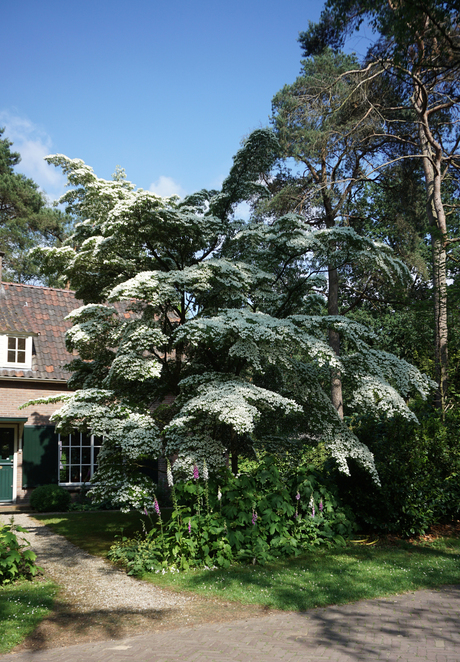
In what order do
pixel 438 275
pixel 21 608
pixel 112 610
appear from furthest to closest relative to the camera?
pixel 438 275, pixel 112 610, pixel 21 608

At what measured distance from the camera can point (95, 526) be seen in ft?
39.8

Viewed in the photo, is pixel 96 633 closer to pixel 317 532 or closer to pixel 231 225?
pixel 317 532

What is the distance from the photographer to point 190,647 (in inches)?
197

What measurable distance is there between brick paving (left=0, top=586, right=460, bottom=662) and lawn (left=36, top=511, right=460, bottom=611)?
518 mm

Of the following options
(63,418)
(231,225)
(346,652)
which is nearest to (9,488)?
(63,418)

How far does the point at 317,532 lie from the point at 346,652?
4.52m

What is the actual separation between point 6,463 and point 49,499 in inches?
83.0

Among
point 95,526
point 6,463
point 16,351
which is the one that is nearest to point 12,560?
point 95,526

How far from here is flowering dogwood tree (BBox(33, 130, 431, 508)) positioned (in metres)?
8.66

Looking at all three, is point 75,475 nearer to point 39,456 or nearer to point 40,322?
point 39,456

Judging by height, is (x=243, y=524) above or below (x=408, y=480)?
below

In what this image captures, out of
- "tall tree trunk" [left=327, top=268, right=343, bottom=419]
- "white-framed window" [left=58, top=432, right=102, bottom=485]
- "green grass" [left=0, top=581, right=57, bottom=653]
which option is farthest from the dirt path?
"tall tree trunk" [left=327, top=268, right=343, bottom=419]

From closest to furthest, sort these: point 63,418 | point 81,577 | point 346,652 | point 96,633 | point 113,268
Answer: point 346,652 < point 96,633 < point 81,577 < point 63,418 < point 113,268

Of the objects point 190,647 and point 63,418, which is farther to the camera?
point 63,418
